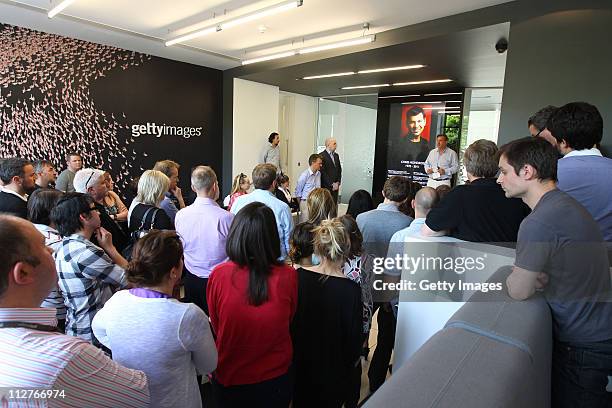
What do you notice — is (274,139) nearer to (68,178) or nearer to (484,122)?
(68,178)

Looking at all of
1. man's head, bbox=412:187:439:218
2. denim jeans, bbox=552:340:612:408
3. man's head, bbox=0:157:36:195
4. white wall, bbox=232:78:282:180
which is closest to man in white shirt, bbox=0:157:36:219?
man's head, bbox=0:157:36:195

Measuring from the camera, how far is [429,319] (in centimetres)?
201

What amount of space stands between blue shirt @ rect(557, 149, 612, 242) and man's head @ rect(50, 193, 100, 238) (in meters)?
2.31

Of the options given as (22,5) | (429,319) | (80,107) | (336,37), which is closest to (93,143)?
(80,107)

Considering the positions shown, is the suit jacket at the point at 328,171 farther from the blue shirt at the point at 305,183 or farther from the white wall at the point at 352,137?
the white wall at the point at 352,137

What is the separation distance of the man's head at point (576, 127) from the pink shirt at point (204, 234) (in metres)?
1.99

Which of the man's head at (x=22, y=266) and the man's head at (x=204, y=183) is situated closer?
the man's head at (x=22, y=266)

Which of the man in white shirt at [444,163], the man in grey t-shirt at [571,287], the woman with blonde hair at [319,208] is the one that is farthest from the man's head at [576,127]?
the man in white shirt at [444,163]

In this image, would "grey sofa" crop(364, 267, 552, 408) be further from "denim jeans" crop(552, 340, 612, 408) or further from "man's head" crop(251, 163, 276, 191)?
"man's head" crop(251, 163, 276, 191)

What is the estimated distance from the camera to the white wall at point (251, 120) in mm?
8079

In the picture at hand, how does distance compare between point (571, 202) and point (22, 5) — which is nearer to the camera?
point (571, 202)

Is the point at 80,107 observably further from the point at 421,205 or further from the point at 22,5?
the point at 421,205

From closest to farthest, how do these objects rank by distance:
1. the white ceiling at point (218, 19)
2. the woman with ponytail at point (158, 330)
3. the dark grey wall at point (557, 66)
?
the woman with ponytail at point (158, 330) < the dark grey wall at point (557, 66) < the white ceiling at point (218, 19)

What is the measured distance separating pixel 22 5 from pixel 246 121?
4.35 m
